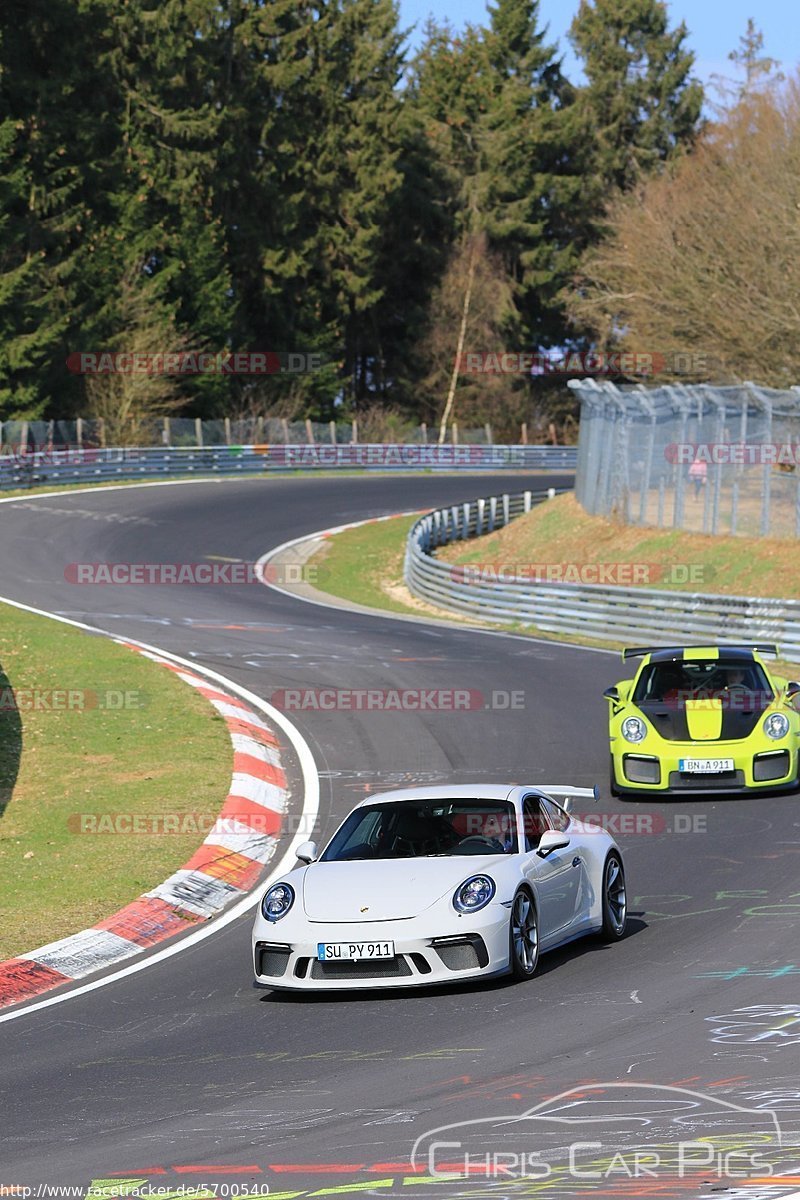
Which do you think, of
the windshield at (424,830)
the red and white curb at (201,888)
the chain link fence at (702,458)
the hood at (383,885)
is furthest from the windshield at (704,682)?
the chain link fence at (702,458)

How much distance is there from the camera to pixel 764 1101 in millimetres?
6969

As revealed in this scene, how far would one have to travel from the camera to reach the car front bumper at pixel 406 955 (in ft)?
30.9

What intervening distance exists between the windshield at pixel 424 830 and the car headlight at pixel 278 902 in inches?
22.3

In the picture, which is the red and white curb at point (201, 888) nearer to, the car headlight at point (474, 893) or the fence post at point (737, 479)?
the car headlight at point (474, 893)

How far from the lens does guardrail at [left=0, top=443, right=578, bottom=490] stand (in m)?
51.9

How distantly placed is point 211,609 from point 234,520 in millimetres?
15535

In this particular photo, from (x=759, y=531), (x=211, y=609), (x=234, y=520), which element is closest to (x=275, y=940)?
(x=211, y=609)

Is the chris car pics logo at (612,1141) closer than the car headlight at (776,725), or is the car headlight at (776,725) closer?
the chris car pics logo at (612,1141)

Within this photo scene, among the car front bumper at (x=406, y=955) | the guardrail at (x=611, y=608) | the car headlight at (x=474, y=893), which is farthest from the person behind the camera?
the guardrail at (x=611, y=608)

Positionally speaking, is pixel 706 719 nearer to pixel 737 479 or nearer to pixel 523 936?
pixel 523 936

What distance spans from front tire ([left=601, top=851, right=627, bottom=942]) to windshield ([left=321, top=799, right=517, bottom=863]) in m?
0.87

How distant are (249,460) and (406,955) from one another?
52939 millimetres

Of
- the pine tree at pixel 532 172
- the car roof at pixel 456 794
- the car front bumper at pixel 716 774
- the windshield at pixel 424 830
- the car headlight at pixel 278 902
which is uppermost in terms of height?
the pine tree at pixel 532 172

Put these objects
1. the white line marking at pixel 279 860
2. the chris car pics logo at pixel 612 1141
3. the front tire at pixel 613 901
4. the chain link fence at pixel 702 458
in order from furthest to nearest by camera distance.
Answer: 1. the chain link fence at pixel 702 458
2. the front tire at pixel 613 901
3. the white line marking at pixel 279 860
4. the chris car pics logo at pixel 612 1141
